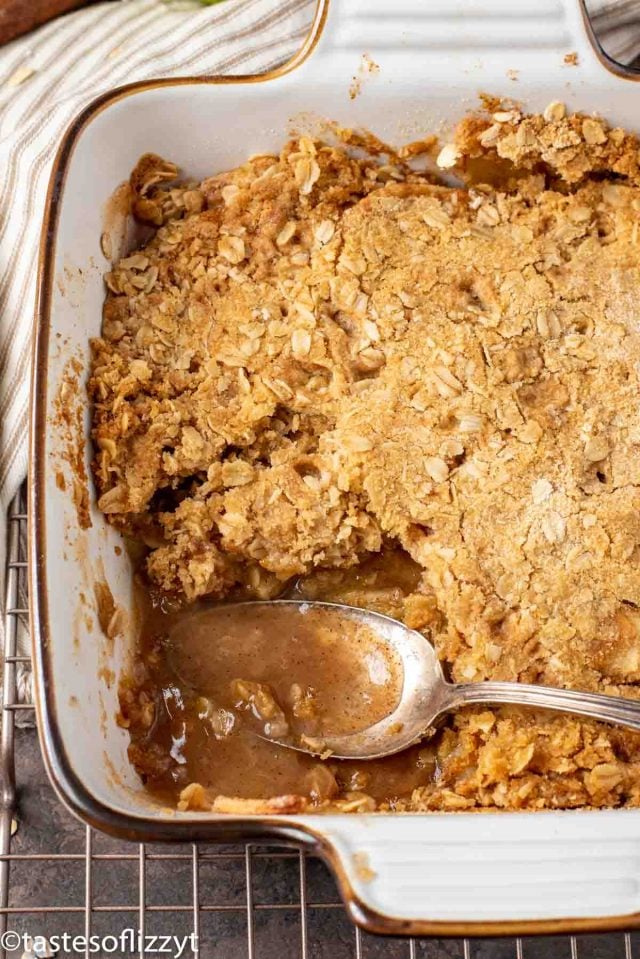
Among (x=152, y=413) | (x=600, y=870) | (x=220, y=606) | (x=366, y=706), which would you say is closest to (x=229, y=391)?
(x=152, y=413)

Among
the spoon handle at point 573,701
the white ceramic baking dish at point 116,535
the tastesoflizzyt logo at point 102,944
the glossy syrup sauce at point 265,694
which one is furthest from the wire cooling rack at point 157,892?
the spoon handle at point 573,701

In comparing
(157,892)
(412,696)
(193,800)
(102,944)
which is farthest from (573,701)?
(102,944)

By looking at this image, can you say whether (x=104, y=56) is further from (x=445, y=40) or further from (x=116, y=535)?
(x=116, y=535)

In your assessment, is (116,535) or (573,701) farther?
(116,535)

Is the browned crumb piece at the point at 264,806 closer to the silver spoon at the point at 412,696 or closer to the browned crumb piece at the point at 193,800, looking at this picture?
the browned crumb piece at the point at 193,800

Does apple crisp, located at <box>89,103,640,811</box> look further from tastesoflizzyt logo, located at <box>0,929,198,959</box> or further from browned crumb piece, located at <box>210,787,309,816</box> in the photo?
tastesoflizzyt logo, located at <box>0,929,198,959</box>

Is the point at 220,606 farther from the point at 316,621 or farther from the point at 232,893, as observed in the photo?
the point at 232,893
